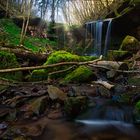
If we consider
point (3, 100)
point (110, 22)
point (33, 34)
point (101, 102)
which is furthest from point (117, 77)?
point (33, 34)

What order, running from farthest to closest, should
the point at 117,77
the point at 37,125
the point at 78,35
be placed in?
the point at 78,35 → the point at 117,77 → the point at 37,125

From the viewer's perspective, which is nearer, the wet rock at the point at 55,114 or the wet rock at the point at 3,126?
the wet rock at the point at 3,126

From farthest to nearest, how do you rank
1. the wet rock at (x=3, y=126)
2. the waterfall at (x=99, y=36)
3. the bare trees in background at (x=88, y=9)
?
the bare trees in background at (x=88, y=9) < the waterfall at (x=99, y=36) < the wet rock at (x=3, y=126)

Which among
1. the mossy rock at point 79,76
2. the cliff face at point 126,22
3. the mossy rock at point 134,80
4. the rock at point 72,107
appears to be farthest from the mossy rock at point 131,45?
the rock at point 72,107

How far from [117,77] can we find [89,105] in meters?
3.53

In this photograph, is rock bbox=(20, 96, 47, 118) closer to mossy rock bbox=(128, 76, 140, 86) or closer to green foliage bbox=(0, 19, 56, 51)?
mossy rock bbox=(128, 76, 140, 86)

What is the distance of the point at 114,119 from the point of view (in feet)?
20.0

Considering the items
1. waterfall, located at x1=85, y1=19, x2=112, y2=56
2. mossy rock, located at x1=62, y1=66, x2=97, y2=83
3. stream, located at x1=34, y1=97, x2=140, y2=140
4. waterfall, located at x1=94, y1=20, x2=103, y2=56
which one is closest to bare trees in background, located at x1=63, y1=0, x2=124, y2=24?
waterfall, located at x1=85, y1=19, x2=112, y2=56

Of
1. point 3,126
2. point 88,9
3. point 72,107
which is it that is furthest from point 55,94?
point 88,9

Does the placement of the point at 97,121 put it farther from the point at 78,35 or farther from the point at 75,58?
the point at 78,35

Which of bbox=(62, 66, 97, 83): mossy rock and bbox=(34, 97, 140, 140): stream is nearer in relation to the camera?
bbox=(34, 97, 140, 140): stream

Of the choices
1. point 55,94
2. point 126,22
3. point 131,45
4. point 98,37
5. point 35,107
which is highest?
point 126,22

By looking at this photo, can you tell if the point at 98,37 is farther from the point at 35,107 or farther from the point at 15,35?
the point at 35,107

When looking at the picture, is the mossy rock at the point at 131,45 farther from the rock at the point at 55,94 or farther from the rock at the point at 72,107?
the rock at the point at 72,107
